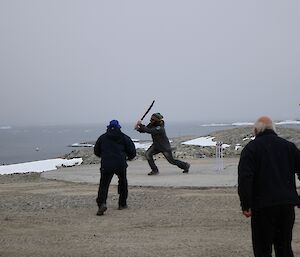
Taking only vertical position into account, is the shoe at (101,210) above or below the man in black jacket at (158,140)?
below

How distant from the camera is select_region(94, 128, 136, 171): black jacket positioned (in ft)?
32.3

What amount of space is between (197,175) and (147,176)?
1.41m

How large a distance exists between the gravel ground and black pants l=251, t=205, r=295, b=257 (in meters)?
1.49

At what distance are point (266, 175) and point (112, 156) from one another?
504cm

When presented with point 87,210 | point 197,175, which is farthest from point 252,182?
point 197,175

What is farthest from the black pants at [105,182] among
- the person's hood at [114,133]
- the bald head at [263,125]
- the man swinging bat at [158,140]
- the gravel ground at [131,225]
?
the bald head at [263,125]

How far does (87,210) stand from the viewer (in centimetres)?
1033

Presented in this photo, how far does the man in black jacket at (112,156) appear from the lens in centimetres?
984

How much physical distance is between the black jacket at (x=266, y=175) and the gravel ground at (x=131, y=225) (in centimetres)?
178

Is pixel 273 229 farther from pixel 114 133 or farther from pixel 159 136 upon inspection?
pixel 159 136

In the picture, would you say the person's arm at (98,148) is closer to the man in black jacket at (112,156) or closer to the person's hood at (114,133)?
the man in black jacket at (112,156)

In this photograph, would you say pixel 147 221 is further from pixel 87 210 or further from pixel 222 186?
pixel 222 186

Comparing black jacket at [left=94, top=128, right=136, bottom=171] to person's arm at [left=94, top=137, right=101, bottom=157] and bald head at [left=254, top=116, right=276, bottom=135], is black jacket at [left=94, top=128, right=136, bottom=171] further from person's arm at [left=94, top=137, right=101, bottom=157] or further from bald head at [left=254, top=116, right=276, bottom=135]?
bald head at [left=254, top=116, right=276, bottom=135]

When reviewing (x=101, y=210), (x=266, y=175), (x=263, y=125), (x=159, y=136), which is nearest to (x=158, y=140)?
(x=159, y=136)
